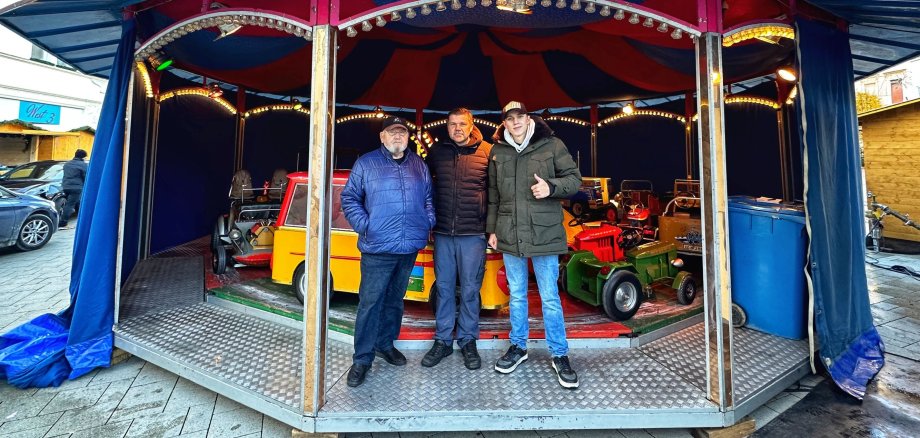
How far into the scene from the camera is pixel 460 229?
280 cm

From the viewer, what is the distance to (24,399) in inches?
106

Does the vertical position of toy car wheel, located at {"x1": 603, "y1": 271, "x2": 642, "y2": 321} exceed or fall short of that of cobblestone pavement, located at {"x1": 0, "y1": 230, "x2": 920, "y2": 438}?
it exceeds it

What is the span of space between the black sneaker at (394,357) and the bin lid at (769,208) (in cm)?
330

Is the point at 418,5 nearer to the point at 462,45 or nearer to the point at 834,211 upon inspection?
the point at 834,211

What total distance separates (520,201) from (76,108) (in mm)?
23833

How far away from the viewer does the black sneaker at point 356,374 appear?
249cm

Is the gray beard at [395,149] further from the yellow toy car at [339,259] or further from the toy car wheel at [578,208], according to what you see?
the toy car wheel at [578,208]

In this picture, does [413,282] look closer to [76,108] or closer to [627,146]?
[627,146]

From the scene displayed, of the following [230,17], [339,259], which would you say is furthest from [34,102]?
[339,259]

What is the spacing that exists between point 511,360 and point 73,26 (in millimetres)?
5105

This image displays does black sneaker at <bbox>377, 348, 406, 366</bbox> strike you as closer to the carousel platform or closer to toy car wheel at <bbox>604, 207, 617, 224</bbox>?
the carousel platform

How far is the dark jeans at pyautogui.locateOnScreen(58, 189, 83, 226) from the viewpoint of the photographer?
32.1 feet

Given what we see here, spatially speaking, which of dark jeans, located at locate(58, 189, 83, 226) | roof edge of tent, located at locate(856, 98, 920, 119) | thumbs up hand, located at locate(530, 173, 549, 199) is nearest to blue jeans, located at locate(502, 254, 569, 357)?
thumbs up hand, located at locate(530, 173, 549, 199)

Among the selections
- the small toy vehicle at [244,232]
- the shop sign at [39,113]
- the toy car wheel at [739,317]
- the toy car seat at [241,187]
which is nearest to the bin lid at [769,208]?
the toy car wheel at [739,317]
